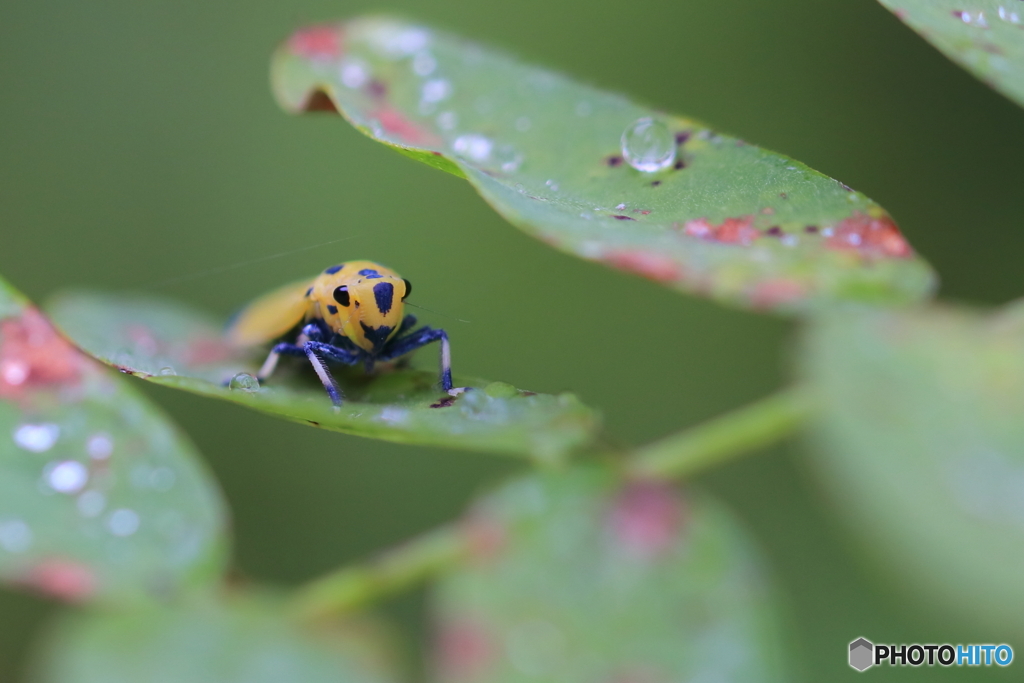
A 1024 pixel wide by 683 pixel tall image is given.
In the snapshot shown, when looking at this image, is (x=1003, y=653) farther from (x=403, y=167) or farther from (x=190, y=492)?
(x=403, y=167)

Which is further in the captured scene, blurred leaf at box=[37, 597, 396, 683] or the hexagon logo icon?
the hexagon logo icon

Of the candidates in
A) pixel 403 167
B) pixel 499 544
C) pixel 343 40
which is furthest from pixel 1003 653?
pixel 403 167

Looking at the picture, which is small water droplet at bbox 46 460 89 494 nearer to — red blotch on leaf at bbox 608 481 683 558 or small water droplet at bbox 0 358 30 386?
small water droplet at bbox 0 358 30 386

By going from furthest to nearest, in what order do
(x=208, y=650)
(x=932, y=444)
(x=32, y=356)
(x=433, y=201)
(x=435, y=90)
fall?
(x=433, y=201) → (x=435, y=90) → (x=32, y=356) → (x=208, y=650) → (x=932, y=444)

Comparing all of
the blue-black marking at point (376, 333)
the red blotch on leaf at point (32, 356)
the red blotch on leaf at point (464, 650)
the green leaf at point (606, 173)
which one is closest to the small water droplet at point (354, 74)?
the green leaf at point (606, 173)

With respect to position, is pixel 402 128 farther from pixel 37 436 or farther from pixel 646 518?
pixel 646 518

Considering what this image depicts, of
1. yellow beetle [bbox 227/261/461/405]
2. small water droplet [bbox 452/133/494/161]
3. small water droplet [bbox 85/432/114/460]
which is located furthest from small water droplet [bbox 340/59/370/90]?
small water droplet [bbox 85/432/114/460]

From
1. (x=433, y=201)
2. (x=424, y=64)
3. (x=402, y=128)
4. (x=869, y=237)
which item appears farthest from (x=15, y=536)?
(x=433, y=201)
